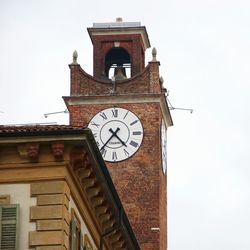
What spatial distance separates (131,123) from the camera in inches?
2437

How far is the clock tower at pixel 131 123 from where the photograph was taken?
2382 inches

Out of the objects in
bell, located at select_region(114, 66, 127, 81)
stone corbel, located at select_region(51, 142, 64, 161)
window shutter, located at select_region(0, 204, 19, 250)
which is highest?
bell, located at select_region(114, 66, 127, 81)

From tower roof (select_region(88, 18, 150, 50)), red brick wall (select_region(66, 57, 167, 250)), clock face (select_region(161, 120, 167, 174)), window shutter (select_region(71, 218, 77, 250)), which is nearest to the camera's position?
window shutter (select_region(71, 218, 77, 250))

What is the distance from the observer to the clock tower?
60.5 m

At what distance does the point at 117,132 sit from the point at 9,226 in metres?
34.2

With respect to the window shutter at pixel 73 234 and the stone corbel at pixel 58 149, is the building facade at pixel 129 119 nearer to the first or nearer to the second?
the window shutter at pixel 73 234

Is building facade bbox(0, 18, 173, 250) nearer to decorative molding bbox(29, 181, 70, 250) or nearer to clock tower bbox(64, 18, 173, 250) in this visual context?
clock tower bbox(64, 18, 173, 250)

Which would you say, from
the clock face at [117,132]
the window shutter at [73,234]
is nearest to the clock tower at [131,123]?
the clock face at [117,132]

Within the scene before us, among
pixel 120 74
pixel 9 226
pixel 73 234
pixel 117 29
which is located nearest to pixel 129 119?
pixel 120 74

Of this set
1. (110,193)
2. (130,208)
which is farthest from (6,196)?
(130,208)

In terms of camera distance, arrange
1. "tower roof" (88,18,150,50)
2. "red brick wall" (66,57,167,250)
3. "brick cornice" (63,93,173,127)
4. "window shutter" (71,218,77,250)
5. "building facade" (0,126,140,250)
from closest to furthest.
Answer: "building facade" (0,126,140,250)
"window shutter" (71,218,77,250)
"red brick wall" (66,57,167,250)
"brick cornice" (63,93,173,127)
"tower roof" (88,18,150,50)

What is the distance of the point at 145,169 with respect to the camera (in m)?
61.3

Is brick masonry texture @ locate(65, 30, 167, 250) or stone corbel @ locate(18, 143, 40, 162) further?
brick masonry texture @ locate(65, 30, 167, 250)

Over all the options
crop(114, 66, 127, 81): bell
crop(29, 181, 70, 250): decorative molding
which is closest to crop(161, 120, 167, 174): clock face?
crop(114, 66, 127, 81): bell
